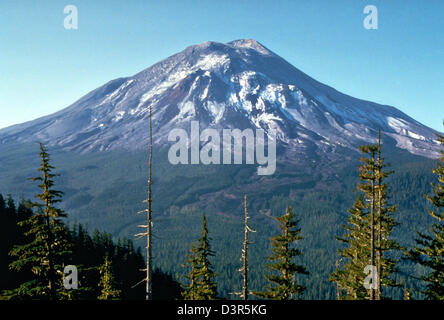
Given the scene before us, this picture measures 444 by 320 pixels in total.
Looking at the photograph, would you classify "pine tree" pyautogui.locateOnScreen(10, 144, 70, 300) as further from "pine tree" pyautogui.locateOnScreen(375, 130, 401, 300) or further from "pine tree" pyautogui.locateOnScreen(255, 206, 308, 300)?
"pine tree" pyautogui.locateOnScreen(375, 130, 401, 300)

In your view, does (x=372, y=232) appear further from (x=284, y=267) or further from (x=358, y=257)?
(x=358, y=257)

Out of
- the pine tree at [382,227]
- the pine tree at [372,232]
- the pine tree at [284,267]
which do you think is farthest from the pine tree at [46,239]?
the pine tree at [382,227]

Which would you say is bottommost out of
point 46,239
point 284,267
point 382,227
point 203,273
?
point 203,273

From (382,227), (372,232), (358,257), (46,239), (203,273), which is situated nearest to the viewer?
(46,239)

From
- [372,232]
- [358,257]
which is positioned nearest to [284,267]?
[372,232]

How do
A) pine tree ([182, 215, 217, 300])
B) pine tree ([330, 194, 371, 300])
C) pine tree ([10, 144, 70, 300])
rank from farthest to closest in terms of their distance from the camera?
1. pine tree ([182, 215, 217, 300])
2. pine tree ([330, 194, 371, 300])
3. pine tree ([10, 144, 70, 300])

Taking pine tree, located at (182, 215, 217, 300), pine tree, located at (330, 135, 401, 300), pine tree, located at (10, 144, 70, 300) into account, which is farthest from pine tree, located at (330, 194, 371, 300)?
pine tree, located at (10, 144, 70, 300)

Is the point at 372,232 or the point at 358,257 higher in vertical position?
the point at 372,232
